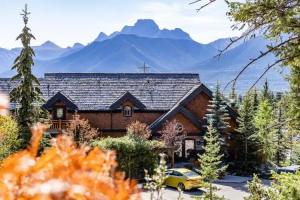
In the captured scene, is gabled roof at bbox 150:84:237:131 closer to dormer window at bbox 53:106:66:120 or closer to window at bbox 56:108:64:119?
dormer window at bbox 53:106:66:120

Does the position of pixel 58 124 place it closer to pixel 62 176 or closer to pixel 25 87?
pixel 25 87

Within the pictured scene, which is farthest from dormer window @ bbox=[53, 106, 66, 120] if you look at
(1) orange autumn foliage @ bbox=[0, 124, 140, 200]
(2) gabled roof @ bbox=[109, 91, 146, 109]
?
(1) orange autumn foliage @ bbox=[0, 124, 140, 200]

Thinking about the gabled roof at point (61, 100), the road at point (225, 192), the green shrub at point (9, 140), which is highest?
the gabled roof at point (61, 100)

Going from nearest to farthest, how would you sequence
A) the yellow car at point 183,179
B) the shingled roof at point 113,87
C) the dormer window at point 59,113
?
the yellow car at point 183,179, the dormer window at point 59,113, the shingled roof at point 113,87

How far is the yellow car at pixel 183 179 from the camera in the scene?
95.9ft

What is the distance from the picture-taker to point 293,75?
11172mm

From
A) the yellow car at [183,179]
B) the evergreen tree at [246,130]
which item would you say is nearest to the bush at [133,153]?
the yellow car at [183,179]

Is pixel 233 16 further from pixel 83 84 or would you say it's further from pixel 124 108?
pixel 83 84

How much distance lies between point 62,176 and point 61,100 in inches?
1487

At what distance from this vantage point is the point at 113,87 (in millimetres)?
41531

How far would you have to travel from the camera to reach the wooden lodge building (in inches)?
1528

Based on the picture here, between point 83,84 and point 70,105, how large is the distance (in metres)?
3.84

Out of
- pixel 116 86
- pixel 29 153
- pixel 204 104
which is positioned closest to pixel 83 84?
pixel 116 86

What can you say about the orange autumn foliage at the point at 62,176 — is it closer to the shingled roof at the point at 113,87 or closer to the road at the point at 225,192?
the road at the point at 225,192
